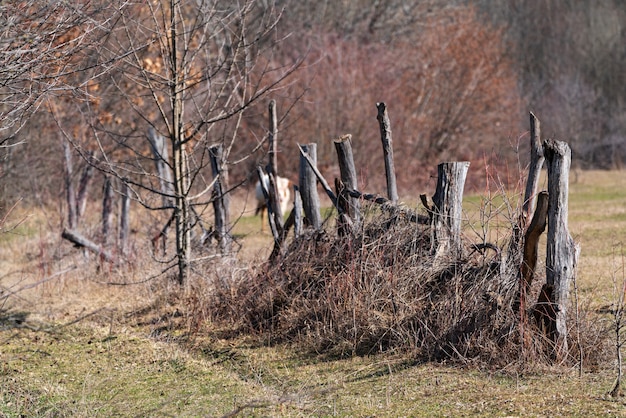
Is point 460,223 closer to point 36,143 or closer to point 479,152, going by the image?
point 36,143

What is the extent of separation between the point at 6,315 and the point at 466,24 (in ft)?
75.4

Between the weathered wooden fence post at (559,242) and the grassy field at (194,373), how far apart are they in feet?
1.13

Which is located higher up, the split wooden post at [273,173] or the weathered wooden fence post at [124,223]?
the split wooden post at [273,173]

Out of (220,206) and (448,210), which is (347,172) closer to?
(448,210)

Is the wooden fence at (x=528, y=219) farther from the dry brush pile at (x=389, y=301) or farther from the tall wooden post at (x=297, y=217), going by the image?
the tall wooden post at (x=297, y=217)

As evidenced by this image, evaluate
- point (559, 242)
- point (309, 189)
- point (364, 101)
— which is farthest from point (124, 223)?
point (364, 101)

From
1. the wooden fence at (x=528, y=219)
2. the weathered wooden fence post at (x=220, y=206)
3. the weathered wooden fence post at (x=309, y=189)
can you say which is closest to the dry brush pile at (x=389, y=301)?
the wooden fence at (x=528, y=219)

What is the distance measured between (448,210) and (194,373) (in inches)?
108

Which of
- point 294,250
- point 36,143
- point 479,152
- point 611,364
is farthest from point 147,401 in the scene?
point 479,152

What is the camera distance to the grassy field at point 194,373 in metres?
6.58

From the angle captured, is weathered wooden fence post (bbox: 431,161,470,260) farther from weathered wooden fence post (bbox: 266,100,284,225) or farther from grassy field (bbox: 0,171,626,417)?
weathered wooden fence post (bbox: 266,100,284,225)

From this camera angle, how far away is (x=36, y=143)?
1923cm

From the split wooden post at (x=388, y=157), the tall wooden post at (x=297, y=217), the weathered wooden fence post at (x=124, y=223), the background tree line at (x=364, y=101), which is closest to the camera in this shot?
the split wooden post at (x=388, y=157)

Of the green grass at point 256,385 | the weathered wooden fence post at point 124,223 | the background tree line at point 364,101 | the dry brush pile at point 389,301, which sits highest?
the background tree line at point 364,101
